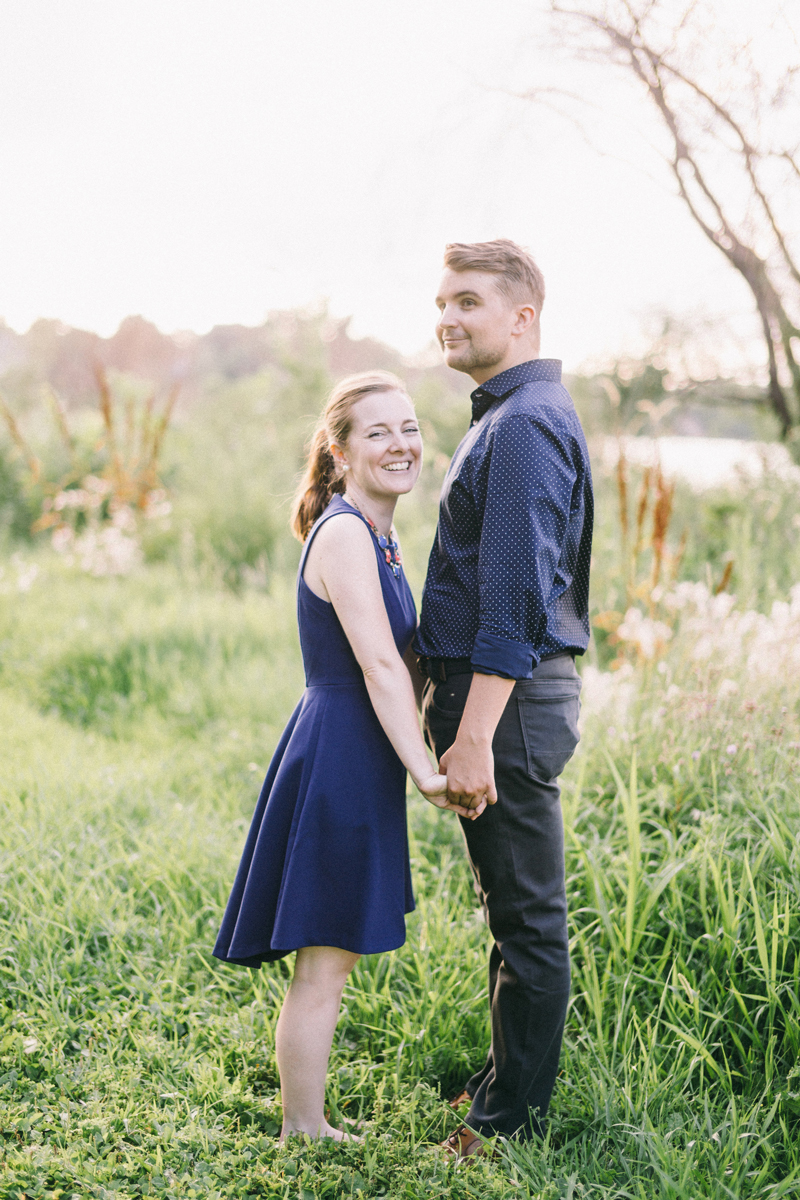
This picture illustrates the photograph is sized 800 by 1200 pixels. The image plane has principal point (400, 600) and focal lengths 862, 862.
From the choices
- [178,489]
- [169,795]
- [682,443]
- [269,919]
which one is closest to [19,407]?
[178,489]

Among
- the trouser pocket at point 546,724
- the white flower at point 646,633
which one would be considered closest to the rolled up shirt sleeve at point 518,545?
the trouser pocket at point 546,724

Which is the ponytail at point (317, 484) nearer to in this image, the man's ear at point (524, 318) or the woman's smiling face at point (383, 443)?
the woman's smiling face at point (383, 443)

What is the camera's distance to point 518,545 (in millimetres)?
1887

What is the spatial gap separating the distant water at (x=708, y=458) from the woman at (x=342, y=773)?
4.08 meters

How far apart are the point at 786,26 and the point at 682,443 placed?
5409 millimetres

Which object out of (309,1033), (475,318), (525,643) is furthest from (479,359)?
(309,1033)

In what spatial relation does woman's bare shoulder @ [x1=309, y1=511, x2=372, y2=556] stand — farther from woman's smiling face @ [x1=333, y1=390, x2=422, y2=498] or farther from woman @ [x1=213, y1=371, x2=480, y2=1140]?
woman's smiling face @ [x1=333, y1=390, x2=422, y2=498]

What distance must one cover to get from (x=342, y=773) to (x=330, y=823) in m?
0.12

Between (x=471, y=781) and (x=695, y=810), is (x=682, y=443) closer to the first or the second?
(x=695, y=810)

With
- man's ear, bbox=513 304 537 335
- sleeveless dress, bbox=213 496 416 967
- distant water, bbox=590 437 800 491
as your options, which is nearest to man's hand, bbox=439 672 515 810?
sleeveless dress, bbox=213 496 416 967

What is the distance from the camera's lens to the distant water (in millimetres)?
6426

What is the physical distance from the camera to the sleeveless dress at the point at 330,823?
2.08m

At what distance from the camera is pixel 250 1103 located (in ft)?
7.47

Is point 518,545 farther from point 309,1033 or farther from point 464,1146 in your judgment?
point 464,1146
